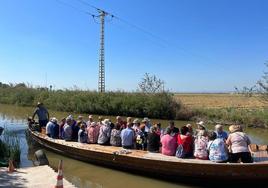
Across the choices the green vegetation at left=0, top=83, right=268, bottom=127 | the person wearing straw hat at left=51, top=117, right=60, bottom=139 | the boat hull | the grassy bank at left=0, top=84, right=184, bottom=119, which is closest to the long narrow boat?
the boat hull

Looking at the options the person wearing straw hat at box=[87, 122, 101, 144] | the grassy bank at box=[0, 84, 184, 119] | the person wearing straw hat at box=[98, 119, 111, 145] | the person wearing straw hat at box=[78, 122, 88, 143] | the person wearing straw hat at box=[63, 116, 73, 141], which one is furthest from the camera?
the grassy bank at box=[0, 84, 184, 119]

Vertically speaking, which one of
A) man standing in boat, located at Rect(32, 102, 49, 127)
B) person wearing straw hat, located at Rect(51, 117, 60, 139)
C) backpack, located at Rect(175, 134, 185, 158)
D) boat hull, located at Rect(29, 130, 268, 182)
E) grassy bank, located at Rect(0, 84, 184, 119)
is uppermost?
grassy bank, located at Rect(0, 84, 184, 119)

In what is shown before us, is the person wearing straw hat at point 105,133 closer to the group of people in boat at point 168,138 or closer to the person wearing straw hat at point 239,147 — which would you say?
the group of people in boat at point 168,138

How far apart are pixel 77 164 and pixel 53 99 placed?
30431mm

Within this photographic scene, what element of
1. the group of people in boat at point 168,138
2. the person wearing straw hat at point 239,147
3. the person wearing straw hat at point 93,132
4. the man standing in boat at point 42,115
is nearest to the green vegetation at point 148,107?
the man standing in boat at point 42,115

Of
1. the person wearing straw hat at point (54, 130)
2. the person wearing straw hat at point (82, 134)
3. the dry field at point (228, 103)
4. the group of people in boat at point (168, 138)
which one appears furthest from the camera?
the dry field at point (228, 103)

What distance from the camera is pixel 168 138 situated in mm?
11047

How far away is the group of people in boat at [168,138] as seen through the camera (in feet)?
31.9

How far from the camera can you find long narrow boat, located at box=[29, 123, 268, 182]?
9.27 meters

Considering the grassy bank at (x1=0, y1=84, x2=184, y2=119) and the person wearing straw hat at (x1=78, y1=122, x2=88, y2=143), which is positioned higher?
the grassy bank at (x1=0, y1=84, x2=184, y2=119)

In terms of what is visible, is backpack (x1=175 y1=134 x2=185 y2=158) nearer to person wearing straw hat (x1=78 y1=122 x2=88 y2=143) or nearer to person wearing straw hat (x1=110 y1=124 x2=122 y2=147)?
person wearing straw hat (x1=110 y1=124 x2=122 y2=147)

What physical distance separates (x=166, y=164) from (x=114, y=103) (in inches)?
941

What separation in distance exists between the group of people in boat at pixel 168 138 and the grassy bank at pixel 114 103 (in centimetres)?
1675

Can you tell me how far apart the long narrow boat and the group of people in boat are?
295mm
